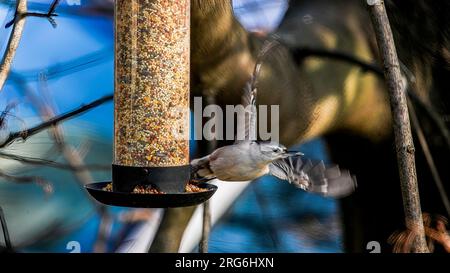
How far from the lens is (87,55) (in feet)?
9.66

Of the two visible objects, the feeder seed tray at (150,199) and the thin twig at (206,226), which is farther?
the thin twig at (206,226)

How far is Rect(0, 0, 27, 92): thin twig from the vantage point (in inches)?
114

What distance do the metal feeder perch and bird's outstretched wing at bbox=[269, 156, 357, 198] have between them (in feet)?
3.89

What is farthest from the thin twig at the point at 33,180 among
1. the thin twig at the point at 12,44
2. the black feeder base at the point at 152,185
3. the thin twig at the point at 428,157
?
the thin twig at the point at 428,157

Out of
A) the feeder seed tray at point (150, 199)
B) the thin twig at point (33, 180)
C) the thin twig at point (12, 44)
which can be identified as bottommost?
the thin twig at point (33, 180)

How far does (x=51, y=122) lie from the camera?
2.96 metres

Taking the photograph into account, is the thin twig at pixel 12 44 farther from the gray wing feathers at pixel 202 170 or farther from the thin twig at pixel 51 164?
the gray wing feathers at pixel 202 170

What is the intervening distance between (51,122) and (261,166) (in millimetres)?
1094

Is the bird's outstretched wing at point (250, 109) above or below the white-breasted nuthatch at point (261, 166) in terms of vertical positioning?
above

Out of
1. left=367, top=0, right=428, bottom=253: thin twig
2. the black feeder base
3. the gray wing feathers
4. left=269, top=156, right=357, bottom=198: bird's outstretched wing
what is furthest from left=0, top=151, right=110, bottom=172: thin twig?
left=367, top=0, right=428, bottom=253: thin twig

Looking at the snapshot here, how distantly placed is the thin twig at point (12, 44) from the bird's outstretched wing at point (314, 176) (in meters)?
1.42

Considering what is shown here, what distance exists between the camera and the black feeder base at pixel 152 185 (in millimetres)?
1662

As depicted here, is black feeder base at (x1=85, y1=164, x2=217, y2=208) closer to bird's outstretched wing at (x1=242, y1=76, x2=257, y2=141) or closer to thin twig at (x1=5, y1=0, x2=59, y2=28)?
bird's outstretched wing at (x1=242, y1=76, x2=257, y2=141)

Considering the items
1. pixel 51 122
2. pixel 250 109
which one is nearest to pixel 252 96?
pixel 250 109
